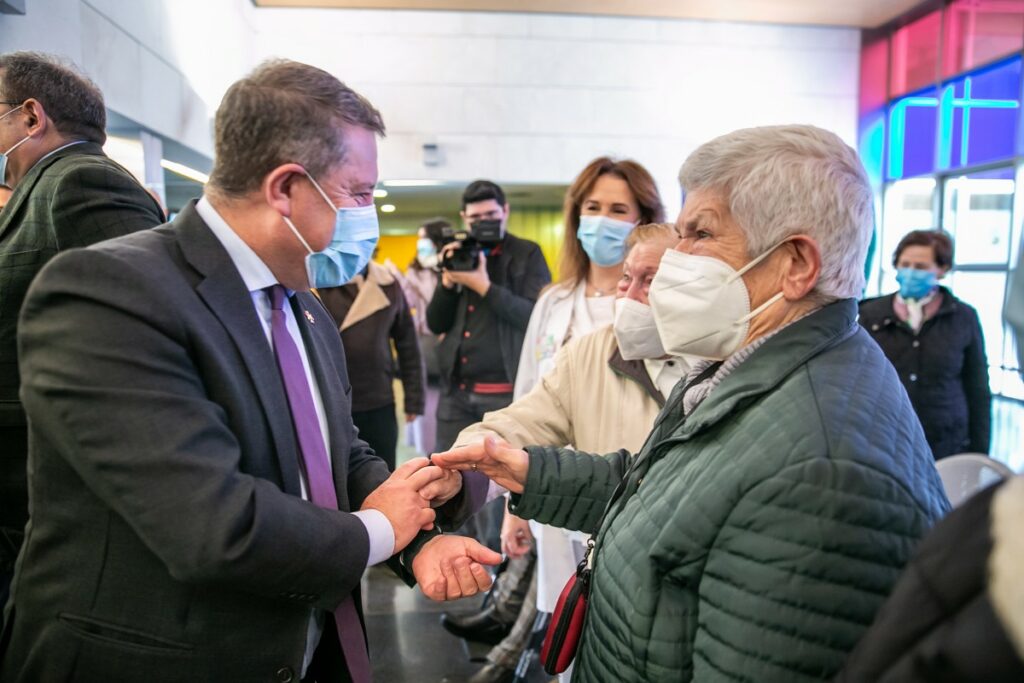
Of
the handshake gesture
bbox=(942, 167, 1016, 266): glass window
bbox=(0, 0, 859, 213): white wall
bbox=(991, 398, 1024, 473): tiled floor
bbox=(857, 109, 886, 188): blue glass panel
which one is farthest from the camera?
bbox=(857, 109, 886, 188): blue glass panel

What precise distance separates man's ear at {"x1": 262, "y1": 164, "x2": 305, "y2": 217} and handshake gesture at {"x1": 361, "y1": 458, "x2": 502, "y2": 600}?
55cm

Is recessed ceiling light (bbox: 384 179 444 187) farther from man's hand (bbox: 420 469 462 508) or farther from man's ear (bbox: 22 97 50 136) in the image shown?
man's hand (bbox: 420 469 462 508)

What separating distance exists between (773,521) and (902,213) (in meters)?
8.82

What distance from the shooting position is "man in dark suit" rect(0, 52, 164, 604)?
176 centimetres

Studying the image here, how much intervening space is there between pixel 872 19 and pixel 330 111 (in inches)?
363

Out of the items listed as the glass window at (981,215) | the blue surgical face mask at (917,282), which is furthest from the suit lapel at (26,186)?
the glass window at (981,215)

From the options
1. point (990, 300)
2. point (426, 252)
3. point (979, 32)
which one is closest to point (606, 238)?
point (426, 252)

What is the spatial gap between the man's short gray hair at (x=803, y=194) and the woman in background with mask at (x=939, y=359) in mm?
2791

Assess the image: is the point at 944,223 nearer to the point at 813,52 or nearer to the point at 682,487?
the point at 813,52

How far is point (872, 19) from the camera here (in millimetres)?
8359

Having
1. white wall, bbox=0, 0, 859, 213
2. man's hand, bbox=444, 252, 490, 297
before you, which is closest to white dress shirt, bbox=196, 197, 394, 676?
man's hand, bbox=444, 252, 490, 297

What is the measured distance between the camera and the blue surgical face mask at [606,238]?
2.53 meters

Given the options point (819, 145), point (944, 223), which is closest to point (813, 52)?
point (944, 223)

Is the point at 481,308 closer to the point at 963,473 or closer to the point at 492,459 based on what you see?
the point at 492,459
